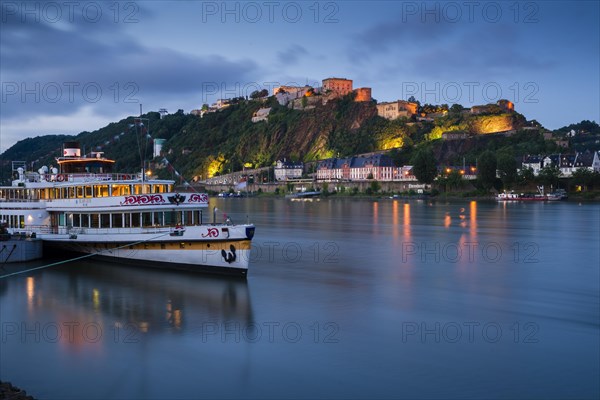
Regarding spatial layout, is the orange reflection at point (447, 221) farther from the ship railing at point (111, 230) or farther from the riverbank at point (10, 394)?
the riverbank at point (10, 394)

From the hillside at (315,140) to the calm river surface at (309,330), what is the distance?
99318 millimetres

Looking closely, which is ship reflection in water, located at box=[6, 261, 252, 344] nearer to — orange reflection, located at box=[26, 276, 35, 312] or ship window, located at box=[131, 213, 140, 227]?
orange reflection, located at box=[26, 276, 35, 312]

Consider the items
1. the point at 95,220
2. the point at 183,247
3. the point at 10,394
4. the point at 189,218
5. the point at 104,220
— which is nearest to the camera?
the point at 10,394

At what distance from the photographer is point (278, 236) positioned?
45688 mm

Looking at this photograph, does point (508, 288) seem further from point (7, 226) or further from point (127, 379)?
point (7, 226)

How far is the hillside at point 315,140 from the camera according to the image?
131 m

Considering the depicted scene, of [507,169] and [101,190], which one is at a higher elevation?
[507,169]

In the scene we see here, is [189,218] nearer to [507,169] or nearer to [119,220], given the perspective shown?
[119,220]

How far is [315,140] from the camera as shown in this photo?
168250mm

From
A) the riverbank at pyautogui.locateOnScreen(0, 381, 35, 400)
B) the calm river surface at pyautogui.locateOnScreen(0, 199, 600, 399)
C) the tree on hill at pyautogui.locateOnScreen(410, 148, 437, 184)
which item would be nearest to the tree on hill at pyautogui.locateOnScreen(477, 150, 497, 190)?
the tree on hill at pyautogui.locateOnScreen(410, 148, 437, 184)

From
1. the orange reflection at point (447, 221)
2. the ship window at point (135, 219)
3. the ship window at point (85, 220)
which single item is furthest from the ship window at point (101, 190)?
the orange reflection at point (447, 221)

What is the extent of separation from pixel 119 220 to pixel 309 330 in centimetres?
1212

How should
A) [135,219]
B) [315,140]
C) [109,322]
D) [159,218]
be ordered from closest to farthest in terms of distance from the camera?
[109,322]
[159,218]
[135,219]
[315,140]

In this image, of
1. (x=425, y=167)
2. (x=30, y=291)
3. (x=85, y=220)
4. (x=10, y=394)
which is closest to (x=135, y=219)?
(x=85, y=220)
